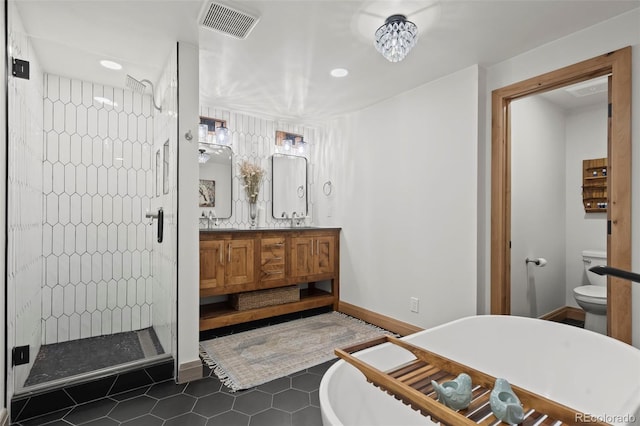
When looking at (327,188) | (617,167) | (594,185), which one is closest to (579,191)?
(594,185)

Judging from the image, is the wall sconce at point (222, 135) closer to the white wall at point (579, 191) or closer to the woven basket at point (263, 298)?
the woven basket at point (263, 298)

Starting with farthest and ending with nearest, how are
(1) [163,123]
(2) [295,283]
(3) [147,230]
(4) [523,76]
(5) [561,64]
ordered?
1. (2) [295,283]
2. (3) [147,230]
3. (1) [163,123]
4. (4) [523,76]
5. (5) [561,64]

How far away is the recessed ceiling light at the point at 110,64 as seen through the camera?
8.49 ft

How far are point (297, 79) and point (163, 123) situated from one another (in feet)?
Answer: 4.00

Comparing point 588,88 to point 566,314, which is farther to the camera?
point 566,314

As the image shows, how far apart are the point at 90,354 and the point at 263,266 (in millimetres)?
1560

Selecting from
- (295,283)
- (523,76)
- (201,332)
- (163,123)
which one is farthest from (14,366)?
(523,76)

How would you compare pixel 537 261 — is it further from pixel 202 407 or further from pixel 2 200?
pixel 2 200

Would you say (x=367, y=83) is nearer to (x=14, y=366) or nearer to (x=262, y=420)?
(x=262, y=420)

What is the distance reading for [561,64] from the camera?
2264 millimetres

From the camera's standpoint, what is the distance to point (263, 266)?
133 inches

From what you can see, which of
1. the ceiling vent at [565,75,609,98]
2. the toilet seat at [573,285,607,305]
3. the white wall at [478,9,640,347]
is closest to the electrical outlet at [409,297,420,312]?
the white wall at [478,9,640,347]

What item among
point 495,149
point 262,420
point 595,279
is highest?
point 495,149

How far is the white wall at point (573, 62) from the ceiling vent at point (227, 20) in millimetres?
1954
